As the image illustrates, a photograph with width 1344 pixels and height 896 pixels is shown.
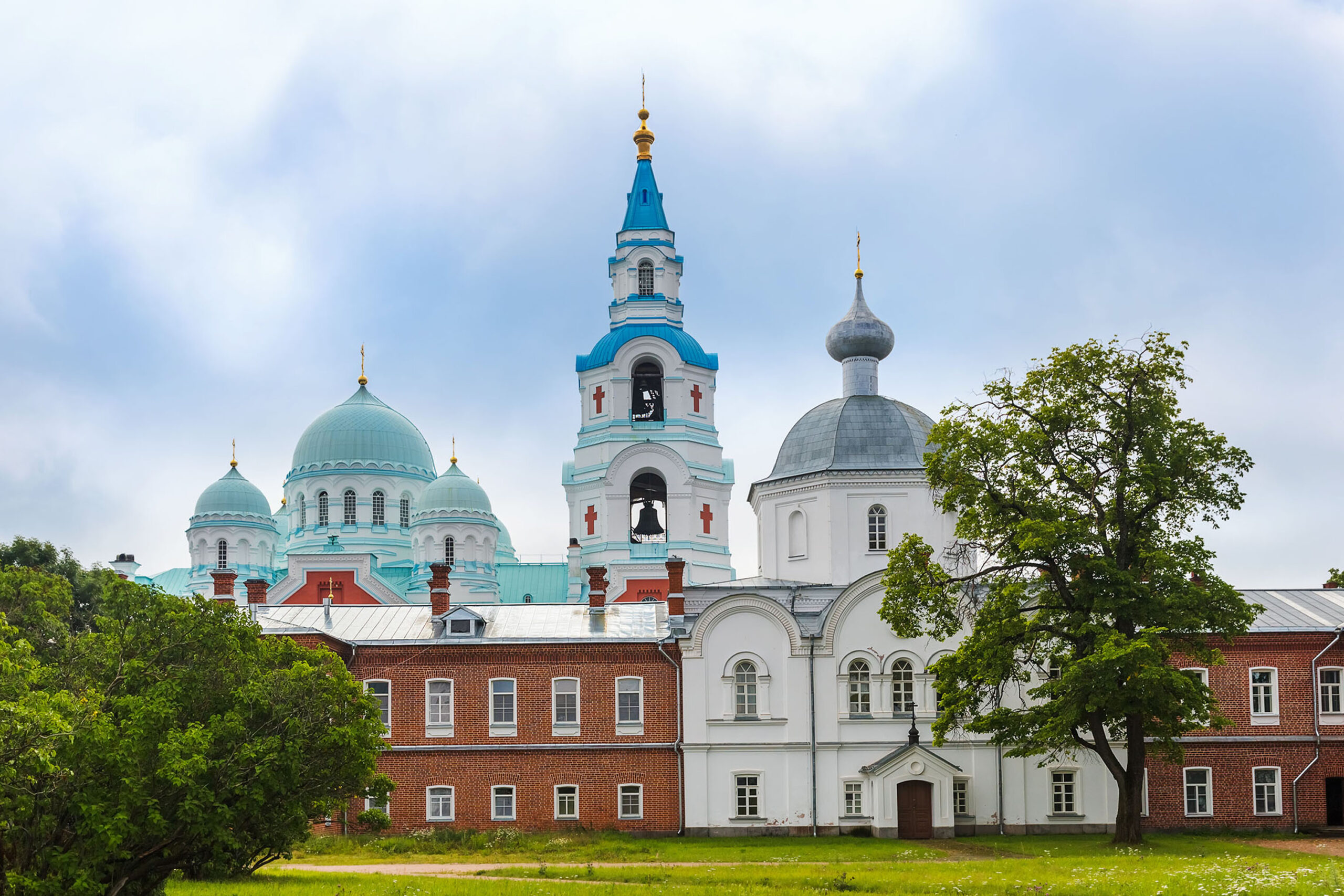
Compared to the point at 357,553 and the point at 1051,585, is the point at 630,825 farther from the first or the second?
the point at 357,553

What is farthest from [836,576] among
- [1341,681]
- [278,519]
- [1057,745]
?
[278,519]

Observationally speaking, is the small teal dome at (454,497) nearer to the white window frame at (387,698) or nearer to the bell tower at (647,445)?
the bell tower at (647,445)

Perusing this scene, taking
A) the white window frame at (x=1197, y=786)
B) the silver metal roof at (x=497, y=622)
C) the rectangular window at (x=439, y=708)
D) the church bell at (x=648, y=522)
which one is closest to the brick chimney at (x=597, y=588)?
the silver metal roof at (x=497, y=622)

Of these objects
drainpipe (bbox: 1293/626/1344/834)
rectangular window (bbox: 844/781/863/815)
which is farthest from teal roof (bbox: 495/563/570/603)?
drainpipe (bbox: 1293/626/1344/834)

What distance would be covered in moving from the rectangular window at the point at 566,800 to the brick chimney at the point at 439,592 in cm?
523

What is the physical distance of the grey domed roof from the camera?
121 feet

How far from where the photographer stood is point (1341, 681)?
33.6 meters

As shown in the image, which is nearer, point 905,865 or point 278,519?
point 905,865

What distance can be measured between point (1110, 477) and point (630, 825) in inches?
507

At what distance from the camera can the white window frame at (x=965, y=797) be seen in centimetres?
3272

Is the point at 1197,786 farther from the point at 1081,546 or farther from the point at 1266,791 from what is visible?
the point at 1081,546

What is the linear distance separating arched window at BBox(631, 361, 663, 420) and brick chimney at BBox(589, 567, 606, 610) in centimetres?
2110

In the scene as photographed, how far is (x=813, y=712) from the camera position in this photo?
33219mm

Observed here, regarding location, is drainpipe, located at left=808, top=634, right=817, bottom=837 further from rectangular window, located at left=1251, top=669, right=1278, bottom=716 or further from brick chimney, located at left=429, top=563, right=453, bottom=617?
rectangular window, located at left=1251, top=669, right=1278, bottom=716
